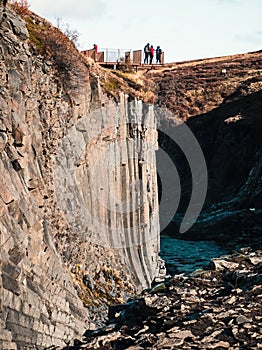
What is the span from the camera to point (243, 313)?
50.8 ft

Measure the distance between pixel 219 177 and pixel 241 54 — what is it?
2147 centimetres

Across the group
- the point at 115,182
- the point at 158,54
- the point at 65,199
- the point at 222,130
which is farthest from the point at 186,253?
the point at 158,54

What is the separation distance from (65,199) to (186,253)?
20981 millimetres

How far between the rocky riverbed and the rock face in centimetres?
169

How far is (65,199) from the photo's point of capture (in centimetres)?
2284

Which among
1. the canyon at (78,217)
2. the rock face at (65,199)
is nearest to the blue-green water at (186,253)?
the canyon at (78,217)

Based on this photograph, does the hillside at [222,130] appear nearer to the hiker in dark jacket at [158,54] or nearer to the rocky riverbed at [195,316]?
the hiker in dark jacket at [158,54]

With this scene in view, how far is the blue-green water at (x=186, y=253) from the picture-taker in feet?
122

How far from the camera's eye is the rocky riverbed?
13992mm

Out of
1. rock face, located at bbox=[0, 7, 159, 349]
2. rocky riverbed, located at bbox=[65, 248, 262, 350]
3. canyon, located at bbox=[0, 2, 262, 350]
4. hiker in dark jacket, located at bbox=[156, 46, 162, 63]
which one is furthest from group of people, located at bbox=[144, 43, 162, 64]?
rocky riverbed, located at bbox=[65, 248, 262, 350]

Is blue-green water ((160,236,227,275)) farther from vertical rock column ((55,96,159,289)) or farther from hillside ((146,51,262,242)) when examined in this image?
vertical rock column ((55,96,159,289))

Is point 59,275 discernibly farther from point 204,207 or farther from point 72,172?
point 204,207

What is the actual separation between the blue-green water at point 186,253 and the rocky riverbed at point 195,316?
14134 millimetres

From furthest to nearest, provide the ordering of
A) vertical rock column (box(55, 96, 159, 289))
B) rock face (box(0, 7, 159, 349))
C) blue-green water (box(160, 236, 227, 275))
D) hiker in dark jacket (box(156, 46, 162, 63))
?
1. hiker in dark jacket (box(156, 46, 162, 63))
2. blue-green water (box(160, 236, 227, 275))
3. vertical rock column (box(55, 96, 159, 289))
4. rock face (box(0, 7, 159, 349))
